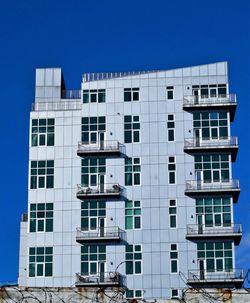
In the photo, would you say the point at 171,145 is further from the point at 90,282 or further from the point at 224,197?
the point at 90,282

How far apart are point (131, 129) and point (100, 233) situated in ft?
33.6

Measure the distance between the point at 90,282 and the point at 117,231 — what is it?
17.9ft

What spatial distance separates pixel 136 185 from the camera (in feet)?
289

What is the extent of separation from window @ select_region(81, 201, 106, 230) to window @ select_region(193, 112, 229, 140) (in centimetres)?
1109

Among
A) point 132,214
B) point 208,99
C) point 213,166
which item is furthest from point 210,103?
point 132,214

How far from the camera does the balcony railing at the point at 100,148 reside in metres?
88.6

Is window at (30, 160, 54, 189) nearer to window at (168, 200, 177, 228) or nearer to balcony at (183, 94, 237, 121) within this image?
window at (168, 200, 177, 228)

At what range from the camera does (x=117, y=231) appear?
283 ft

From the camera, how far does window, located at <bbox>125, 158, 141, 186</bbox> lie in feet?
290

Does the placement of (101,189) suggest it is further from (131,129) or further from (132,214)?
(131,129)

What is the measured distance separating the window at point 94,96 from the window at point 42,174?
6845 millimetres

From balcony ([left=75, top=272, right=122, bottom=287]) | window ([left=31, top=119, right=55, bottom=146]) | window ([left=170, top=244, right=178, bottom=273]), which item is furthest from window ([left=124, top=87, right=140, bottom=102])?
→ balcony ([left=75, top=272, right=122, bottom=287])

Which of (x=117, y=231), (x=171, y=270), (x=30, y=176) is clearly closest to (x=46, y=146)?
(x=30, y=176)

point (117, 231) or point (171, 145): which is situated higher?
point (171, 145)
